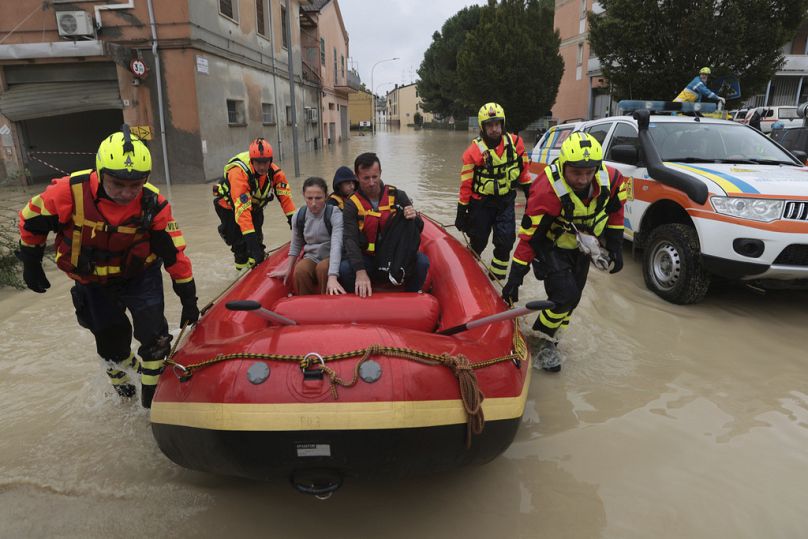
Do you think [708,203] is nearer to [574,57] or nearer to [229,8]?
[229,8]

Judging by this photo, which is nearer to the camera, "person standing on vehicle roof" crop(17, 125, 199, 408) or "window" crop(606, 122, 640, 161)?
"person standing on vehicle roof" crop(17, 125, 199, 408)

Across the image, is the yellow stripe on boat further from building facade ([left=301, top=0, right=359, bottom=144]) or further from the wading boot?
building facade ([left=301, top=0, right=359, bottom=144])

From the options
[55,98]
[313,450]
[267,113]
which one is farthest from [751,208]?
[267,113]

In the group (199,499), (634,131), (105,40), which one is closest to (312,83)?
(105,40)

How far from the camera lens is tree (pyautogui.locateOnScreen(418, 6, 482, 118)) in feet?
140

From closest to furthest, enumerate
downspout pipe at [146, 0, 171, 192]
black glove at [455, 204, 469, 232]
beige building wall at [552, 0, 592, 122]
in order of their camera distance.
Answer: black glove at [455, 204, 469, 232] → downspout pipe at [146, 0, 171, 192] → beige building wall at [552, 0, 592, 122]

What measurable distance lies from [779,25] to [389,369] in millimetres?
13130

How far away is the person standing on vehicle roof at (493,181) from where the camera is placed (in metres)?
4.78

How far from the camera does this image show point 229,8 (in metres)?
A: 13.6

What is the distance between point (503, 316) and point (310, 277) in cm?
164

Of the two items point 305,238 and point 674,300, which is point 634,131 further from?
point 305,238

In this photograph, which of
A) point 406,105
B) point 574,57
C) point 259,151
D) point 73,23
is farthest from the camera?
point 406,105

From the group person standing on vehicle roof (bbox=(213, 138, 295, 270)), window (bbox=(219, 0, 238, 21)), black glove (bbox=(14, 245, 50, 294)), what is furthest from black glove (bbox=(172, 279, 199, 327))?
window (bbox=(219, 0, 238, 21))

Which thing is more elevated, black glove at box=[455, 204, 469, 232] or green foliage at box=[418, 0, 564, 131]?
green foliage at box=[418, 0, 564, 131]
